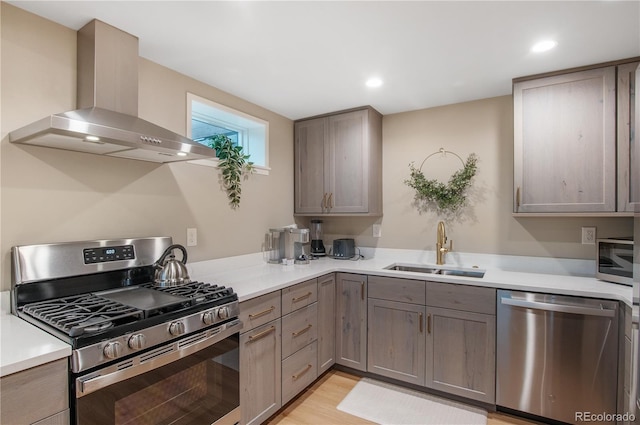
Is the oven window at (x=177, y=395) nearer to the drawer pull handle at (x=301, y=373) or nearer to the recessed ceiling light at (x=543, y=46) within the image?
the drawer pull handle at (x=301, y=373)

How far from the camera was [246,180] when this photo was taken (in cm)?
282

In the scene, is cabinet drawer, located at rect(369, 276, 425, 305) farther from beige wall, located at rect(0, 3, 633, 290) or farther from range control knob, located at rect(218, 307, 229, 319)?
range control knob, located at rect(218, 307, 229, 319)

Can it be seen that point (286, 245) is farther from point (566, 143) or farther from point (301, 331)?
point (566, 143)

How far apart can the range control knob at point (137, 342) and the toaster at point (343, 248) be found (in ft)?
6.95

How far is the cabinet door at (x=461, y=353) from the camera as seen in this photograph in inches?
87.4

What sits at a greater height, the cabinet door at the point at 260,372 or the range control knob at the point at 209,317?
the range control knob at the point at 209,317

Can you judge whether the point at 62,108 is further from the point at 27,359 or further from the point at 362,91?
the point at 362,91

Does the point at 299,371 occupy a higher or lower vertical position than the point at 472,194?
lower

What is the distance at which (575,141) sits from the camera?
2207 millimetres

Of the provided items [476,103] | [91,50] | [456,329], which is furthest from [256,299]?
[476,103]

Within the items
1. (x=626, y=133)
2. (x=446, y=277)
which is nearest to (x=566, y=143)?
(x=626, y=133)

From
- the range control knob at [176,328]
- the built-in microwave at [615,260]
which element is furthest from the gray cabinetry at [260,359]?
the built-in microwave at [615,260]

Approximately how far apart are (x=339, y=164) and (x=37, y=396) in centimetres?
258

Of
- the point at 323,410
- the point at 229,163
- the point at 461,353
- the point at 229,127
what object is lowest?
the point at 323,410
